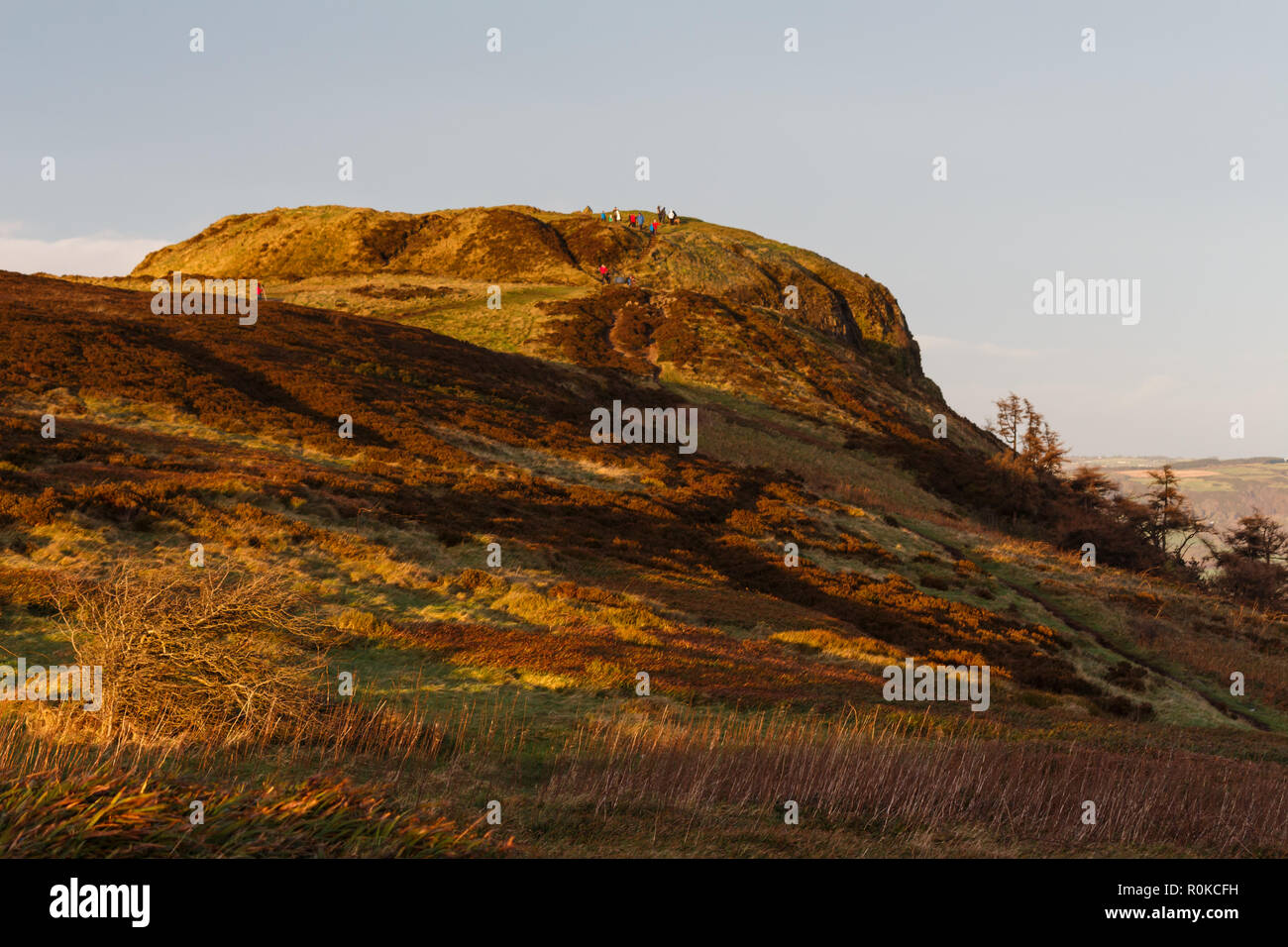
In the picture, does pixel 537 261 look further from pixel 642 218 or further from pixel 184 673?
pixel 184 673

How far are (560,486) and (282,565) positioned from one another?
16138 mm

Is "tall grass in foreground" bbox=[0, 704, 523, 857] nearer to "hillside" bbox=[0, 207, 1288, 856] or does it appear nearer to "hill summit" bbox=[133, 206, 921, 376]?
"hillside" bbox=[0, 207, 1288, 856]

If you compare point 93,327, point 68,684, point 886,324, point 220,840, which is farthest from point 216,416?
point 886,324

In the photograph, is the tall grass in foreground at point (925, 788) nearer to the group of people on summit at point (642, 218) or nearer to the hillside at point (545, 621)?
the hillside at point (545, 621)

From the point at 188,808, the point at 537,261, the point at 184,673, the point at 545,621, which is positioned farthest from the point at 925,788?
the point at 537,261

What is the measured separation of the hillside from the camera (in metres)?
8.96

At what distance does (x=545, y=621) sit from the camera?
64.0ft

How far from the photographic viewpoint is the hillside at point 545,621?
896cm

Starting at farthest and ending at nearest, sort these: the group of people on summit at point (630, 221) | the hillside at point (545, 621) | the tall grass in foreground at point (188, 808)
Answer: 1. the group of people on summit at point (630, 221)
2. the hillside at point (545, 621)
3. the tall grass in foreground at point (188, 808)

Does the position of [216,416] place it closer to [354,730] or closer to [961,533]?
[354,730]

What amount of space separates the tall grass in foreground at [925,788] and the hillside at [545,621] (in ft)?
0.25

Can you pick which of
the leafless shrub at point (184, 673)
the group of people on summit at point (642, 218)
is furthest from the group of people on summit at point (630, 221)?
the leafless shrub at point (184, 673)

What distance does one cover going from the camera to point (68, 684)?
36.1 feet

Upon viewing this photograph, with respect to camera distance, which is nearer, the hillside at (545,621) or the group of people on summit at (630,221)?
the hillside at (545,621)
